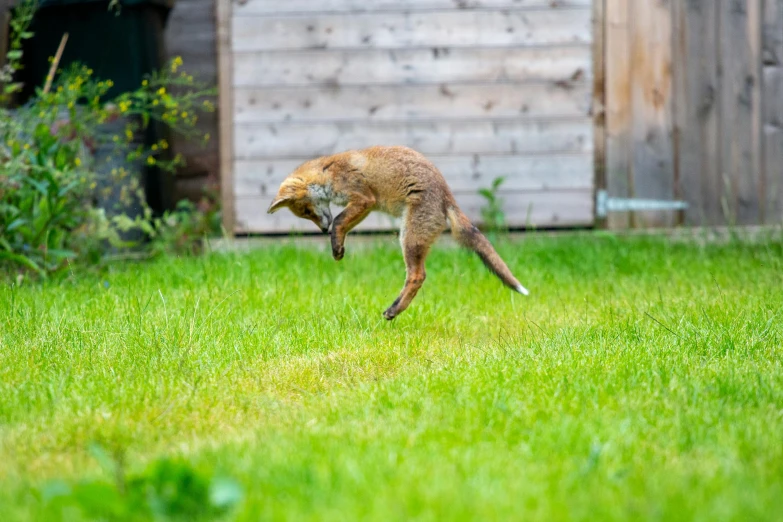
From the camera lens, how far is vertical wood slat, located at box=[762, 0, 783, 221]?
7.09 m

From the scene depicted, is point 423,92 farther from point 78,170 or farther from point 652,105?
point 78,170

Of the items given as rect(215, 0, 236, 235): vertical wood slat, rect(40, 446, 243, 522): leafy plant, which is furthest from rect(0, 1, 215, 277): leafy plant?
rect(40, 446, 243, 522): leafy plant

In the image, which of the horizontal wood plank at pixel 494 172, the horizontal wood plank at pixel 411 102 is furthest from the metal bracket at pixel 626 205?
the horizontal wood plank at pixel 411 102

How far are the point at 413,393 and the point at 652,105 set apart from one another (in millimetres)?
4905

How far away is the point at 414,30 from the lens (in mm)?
7082

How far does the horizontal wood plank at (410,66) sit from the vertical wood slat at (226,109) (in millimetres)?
86

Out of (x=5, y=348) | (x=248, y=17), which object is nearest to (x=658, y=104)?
(x=248, y=17)

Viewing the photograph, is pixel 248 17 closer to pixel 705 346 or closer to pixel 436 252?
pixel 436 252

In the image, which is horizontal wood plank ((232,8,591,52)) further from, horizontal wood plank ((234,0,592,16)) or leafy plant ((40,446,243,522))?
leafy plant ((40,446,243,522))

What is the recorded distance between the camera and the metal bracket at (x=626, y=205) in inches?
283

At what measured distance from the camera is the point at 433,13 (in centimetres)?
706

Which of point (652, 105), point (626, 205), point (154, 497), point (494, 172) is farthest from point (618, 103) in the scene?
point (154, 497)

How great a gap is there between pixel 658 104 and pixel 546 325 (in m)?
3.61

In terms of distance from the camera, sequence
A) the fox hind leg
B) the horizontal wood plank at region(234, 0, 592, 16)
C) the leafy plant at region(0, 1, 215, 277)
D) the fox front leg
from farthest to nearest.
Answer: the horizontal wood plank at region(234, 0, 592, 16), the leafy plant at region(0, 1, 215, 277), the fox front leg, the fox hind leg
